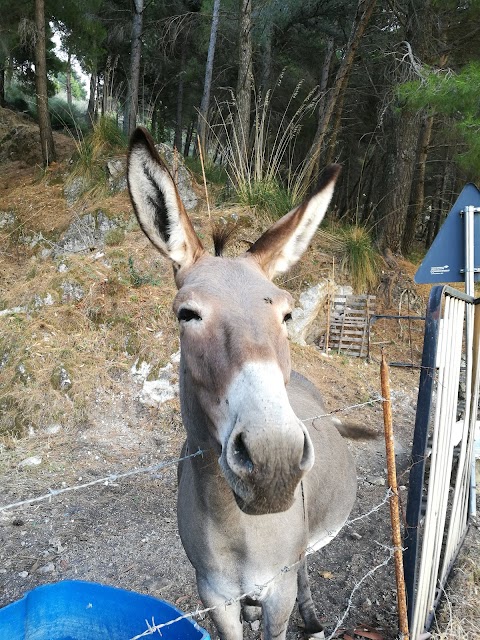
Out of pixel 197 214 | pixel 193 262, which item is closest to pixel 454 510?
pixel 193 262

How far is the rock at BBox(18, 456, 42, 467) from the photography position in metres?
4.64

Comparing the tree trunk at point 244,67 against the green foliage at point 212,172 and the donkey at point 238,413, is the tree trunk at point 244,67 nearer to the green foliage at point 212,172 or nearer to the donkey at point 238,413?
the green foliage at point 212,172

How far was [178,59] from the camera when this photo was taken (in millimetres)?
15961

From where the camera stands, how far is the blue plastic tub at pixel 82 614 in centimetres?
210

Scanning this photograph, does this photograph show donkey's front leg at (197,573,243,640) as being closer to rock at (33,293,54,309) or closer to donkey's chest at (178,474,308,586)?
donkey's chest at (178,474,308,586)

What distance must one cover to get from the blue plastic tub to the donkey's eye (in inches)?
55.3

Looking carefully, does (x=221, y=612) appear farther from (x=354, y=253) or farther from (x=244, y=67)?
(x=244, y=67)

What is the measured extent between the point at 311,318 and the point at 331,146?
4.05m

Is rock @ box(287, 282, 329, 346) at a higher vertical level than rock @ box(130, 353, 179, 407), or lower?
higher

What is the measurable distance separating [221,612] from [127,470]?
2.97 m

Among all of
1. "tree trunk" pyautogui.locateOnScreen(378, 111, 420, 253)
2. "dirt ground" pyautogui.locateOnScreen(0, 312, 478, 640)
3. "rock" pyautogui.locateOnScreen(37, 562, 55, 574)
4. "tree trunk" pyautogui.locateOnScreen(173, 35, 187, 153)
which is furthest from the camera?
"tree trunk" pyautogui.locateOnScreen(173, 35, 187, 153)

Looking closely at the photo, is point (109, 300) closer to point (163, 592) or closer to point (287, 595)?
point (163, 592)

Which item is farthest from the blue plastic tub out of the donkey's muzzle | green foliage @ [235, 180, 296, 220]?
green foliage @ [235, 180, 296, 220]

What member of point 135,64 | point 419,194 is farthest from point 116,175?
point 419,194
